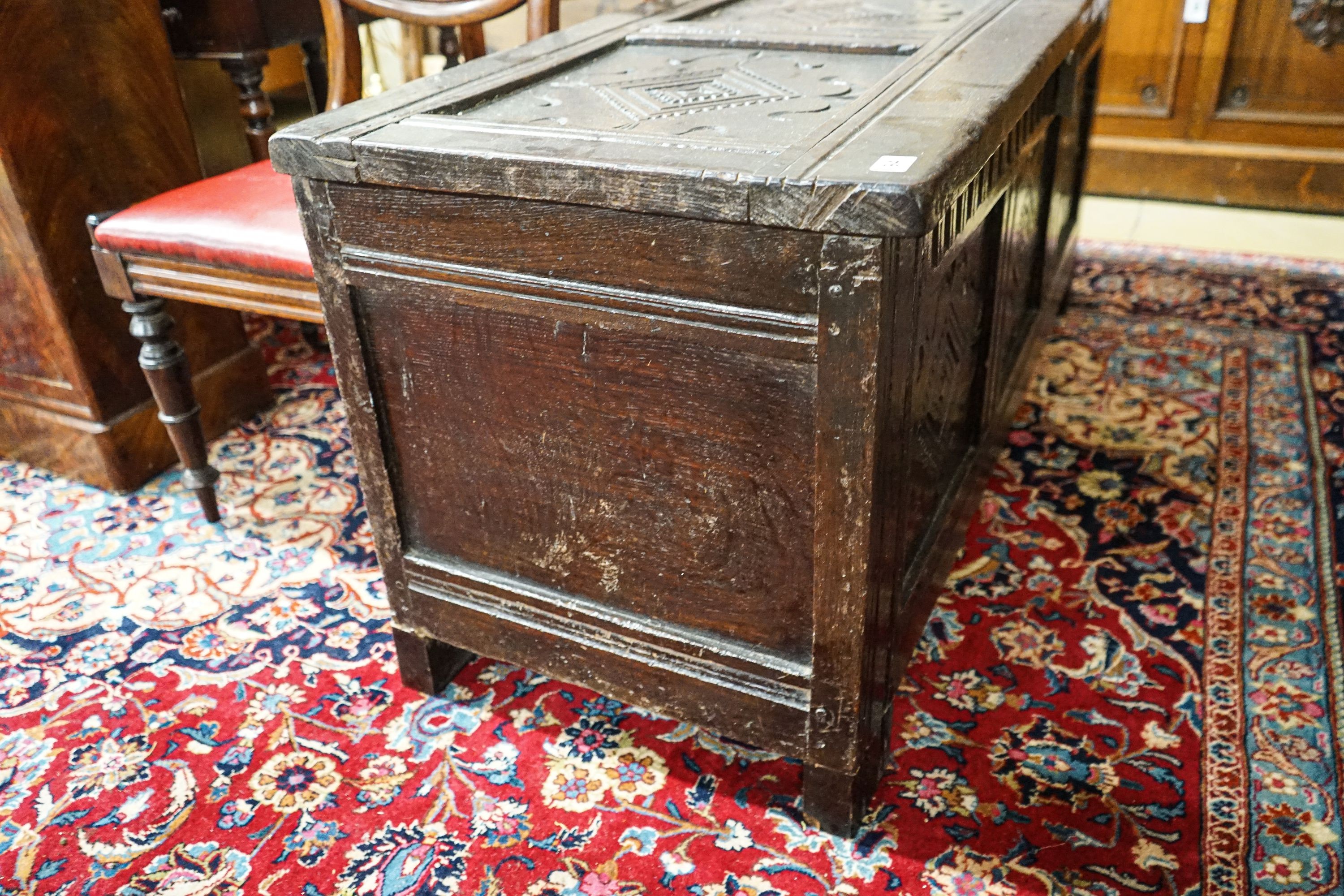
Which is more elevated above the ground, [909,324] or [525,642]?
[909,324]

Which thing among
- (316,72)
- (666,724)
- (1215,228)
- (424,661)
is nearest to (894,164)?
(666,724)

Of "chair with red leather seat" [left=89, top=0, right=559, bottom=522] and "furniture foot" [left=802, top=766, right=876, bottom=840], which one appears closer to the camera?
"furniture foot" [left=802, top=766, right=876, bottom=840]

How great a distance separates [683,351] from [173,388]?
113cm

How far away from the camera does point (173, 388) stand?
1.80 meters

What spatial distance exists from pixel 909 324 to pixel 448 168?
489 millimetres

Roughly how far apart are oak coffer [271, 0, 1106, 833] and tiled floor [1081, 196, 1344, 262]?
1.78 meters

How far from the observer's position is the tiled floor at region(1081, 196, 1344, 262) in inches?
118

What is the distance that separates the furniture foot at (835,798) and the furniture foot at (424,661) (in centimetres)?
54

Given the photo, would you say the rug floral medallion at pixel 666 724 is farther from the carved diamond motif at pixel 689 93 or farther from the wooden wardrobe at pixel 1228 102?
the wooden wardrobe at pixel 1228 102

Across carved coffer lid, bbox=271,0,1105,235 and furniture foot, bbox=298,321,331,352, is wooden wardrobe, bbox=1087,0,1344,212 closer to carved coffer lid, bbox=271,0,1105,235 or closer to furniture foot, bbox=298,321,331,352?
carved coffer lid, bbox=271,0,1105,235

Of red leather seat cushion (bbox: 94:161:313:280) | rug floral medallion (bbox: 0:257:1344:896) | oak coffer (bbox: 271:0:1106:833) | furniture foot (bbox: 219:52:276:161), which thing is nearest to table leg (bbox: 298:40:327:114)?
furniture foot (bbox: 219:52:276:161)

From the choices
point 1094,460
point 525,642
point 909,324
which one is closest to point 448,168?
point 909,324

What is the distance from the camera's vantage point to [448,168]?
107 centimetres

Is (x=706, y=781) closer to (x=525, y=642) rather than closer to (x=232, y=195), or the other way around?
(x=525, y=642)
